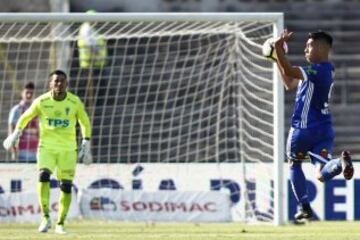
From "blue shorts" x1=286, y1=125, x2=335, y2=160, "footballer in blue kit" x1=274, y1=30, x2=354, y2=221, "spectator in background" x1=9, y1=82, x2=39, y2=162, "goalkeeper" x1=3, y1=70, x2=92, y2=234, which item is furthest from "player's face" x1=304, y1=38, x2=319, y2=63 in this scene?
"spectator in background" x1=9, y1=82, x2=39, y2=162

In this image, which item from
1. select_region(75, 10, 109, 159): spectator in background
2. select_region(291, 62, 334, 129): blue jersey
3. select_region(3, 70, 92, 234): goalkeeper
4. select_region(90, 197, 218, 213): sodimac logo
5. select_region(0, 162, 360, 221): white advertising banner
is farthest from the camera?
select_region(75, 10, 109, 159): spectator in background

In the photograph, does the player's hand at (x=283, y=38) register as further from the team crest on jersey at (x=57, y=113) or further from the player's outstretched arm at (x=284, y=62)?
the team crest on jersey at (x=57, y=113)

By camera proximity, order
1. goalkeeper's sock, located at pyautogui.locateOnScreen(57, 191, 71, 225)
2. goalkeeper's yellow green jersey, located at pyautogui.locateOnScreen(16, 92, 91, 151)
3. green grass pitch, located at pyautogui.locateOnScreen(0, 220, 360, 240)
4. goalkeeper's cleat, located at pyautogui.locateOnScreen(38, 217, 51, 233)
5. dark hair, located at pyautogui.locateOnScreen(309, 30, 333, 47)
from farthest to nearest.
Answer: goalkeeper's yellow green jersey, located at pyautogui.locateOnScreen(16, 92, 91, 151), goalkeeper's sock, located at pyautogui.locateOnScreen(57, 191, 71, 225), goalkeeper's cleat, located at pyautogui.locateOnScreen(38, 217, 51, 233), green grass pitch, located at pyautogui.locateOnScreen(0, 220, 360, 240), dark hair, located at pyautogui.locateOnScreen(309, 30, 333, 47)

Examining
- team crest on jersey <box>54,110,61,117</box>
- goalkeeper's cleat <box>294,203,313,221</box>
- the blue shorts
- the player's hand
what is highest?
the player's hand

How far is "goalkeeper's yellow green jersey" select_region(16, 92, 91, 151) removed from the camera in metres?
14.9

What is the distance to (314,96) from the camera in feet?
37.8

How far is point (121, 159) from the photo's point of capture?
19.0 m

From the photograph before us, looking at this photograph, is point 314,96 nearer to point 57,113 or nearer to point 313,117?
point 313,117

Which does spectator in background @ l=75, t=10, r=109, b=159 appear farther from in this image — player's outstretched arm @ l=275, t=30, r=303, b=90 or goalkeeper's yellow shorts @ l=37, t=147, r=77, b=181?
player's outstretched arm @ l=275, t=30, r=303, b=90

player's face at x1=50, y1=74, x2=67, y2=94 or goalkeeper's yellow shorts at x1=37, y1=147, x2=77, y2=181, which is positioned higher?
player's face at x1=50, y1=74, x2=67, y2=94

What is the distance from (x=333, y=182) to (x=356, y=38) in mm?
6985

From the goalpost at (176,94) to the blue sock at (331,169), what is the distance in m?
4.28

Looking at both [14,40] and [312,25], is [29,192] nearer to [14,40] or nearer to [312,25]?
[14,40]

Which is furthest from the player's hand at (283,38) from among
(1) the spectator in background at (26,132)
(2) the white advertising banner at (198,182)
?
(1) the spectator in background at (26,132)
